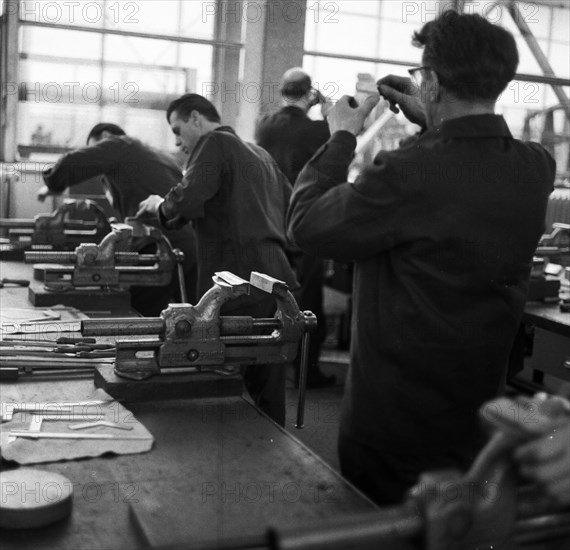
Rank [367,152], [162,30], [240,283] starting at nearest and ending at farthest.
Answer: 1. [240,283]
2. [162,30]
3. [367,152]

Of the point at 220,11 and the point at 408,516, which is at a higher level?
the point at 220,11

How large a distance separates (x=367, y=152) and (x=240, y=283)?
5.96 metres

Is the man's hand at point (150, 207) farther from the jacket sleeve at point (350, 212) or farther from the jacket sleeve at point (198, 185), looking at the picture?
the jacket sleeve at point (350, 212)

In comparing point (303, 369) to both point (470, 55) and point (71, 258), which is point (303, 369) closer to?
point (470, 55)

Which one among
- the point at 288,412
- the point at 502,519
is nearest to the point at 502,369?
the point at 502,519

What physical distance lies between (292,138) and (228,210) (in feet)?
3.89

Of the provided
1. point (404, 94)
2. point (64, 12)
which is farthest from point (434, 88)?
point (64, 12)

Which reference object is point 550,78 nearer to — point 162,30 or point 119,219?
point 162,30

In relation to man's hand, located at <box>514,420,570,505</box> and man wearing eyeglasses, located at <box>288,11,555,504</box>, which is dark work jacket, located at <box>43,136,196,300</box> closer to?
man wearing eyeglasses, located at <box>288,11,555,504</box>

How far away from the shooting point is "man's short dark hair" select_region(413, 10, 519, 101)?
4.97 ft

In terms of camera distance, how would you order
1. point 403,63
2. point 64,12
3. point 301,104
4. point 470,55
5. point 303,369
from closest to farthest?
point 470,55 → point 303,369 → point 301,104 → point 64,12 → point 403,63

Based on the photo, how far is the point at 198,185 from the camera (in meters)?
3.12

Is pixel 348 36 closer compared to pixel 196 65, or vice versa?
pixel 196 65

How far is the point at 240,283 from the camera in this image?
1.89m
